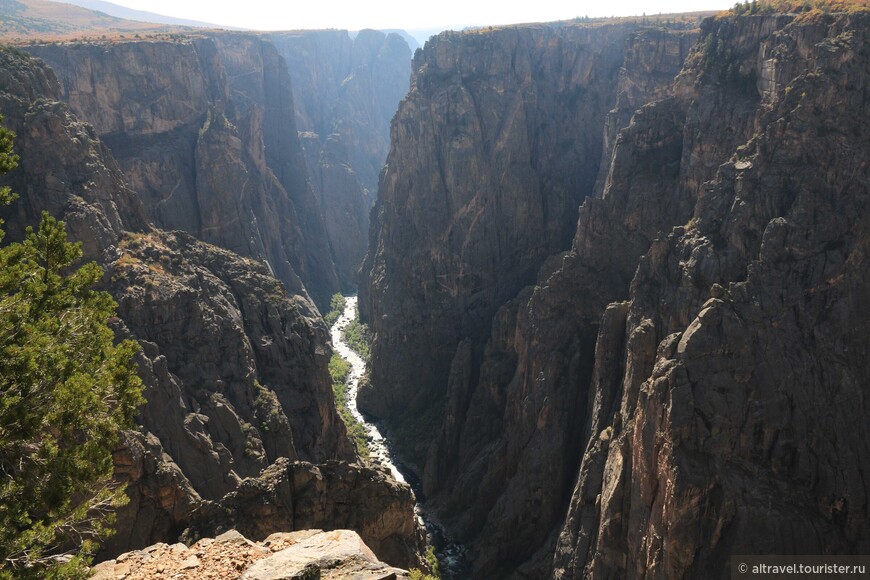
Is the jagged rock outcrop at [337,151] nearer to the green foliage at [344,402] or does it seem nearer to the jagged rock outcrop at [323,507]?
the green foliage at [344,402]

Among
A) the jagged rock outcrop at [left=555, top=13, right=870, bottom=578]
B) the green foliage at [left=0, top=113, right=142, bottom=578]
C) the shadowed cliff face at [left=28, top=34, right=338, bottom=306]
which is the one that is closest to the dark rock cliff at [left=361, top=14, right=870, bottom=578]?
the jagged rock outcrop at [left=555, top=13, right=870, bottom=578]

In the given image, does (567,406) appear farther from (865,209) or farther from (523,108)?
(523,108)

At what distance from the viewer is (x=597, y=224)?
64.4 m

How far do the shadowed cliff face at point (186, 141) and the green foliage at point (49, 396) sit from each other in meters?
70.4

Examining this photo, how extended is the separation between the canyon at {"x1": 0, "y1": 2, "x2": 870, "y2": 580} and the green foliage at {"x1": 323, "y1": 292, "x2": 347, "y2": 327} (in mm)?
7126

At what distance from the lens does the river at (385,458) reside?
5897 centimetres

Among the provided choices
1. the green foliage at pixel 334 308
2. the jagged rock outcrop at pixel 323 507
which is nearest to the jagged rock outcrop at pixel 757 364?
the jagged rock outcrop at pixel 323 507

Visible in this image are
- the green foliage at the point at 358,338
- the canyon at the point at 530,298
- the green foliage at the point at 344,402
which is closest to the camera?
the canyon at the point at 530,298

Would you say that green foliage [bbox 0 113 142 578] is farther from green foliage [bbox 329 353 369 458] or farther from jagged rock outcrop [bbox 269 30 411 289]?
jagged rock outcrop [bbox 269 30 411 289]

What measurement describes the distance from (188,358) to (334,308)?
74.5m

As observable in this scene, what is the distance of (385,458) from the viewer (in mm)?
76812

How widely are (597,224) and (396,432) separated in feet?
109

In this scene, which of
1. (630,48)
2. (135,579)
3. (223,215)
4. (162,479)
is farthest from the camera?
(223,215)

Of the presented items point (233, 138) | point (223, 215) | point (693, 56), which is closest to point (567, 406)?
point (693, 56)
